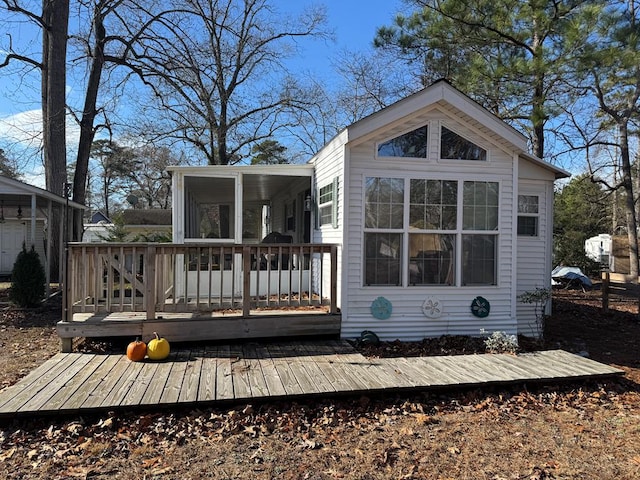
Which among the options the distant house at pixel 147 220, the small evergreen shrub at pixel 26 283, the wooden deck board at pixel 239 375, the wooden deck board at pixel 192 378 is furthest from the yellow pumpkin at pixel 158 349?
the distant house at pixel 147 220

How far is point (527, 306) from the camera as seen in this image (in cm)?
735

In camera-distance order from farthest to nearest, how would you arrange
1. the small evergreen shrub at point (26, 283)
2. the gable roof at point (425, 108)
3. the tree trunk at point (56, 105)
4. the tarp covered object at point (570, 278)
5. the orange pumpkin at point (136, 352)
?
the tarp covered object at point (570, 278), the tree trunk at point (56, 105), the small evergreen shrub at point (26, 283), the gable roof at point (425, 108), the orange pumpkin at point (136, 352)

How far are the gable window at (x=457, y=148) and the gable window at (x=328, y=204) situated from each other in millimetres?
1639

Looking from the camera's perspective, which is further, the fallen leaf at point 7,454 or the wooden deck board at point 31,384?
the wooden deck board at point 31,384

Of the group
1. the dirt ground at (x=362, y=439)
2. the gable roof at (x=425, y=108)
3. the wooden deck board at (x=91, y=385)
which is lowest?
the dirt ground at (x=362, y=439)

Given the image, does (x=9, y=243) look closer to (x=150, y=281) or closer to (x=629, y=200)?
(x=150, y=281)

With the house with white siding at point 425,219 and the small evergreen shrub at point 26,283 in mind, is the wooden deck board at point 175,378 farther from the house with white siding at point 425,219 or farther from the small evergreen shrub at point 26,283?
the small evergreen shrub at point 26,283

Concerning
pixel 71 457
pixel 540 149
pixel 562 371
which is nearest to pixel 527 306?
pixel 562 371

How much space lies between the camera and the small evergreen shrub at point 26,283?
868 centimetres

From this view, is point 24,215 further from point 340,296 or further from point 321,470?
point 321,470


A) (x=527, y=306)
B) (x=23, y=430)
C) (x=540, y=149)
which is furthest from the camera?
(x=540, y=149)

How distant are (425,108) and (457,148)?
0.76 m

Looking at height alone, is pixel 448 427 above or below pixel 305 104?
below

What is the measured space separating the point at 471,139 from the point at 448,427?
13.6 ft
